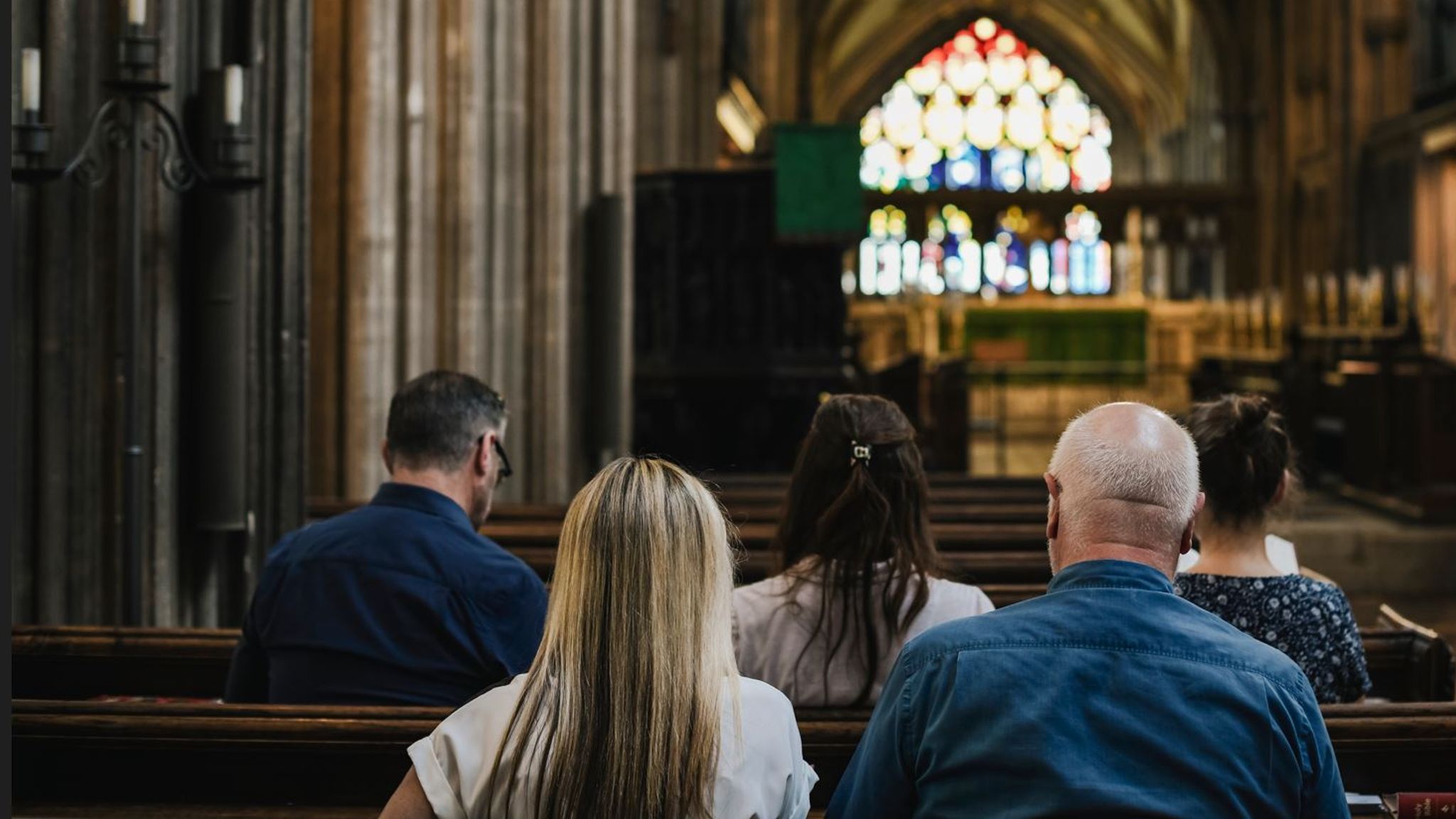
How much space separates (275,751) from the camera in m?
2.46

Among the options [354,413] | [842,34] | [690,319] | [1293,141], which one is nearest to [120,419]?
[354,413]

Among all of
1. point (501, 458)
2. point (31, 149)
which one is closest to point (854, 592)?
point (501, 458)

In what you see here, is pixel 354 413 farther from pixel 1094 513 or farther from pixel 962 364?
pixel 962 364

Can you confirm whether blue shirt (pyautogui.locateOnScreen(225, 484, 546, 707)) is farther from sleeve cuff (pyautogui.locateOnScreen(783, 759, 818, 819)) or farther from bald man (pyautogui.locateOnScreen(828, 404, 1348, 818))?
bald man (pyautogui.locateOnScreen(828, 404, 1348, 818))

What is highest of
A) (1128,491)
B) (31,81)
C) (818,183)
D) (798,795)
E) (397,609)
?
(818,183)

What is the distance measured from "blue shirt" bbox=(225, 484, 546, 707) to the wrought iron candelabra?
144 centimetres

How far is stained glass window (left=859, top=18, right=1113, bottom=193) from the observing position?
32.2m

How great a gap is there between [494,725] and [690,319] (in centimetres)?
804

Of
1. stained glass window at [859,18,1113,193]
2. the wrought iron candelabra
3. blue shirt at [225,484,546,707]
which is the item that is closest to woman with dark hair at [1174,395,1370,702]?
blue shirt at [225,484,546,707]

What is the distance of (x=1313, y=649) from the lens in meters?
2.88

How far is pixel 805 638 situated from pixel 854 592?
4.6 inches

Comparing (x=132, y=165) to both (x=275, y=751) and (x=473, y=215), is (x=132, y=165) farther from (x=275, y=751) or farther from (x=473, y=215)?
(x=473, y=215)

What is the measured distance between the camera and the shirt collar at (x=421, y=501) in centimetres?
287

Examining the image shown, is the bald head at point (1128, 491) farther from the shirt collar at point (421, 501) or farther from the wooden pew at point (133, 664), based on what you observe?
A: the wooden pew at point (133, 664)
